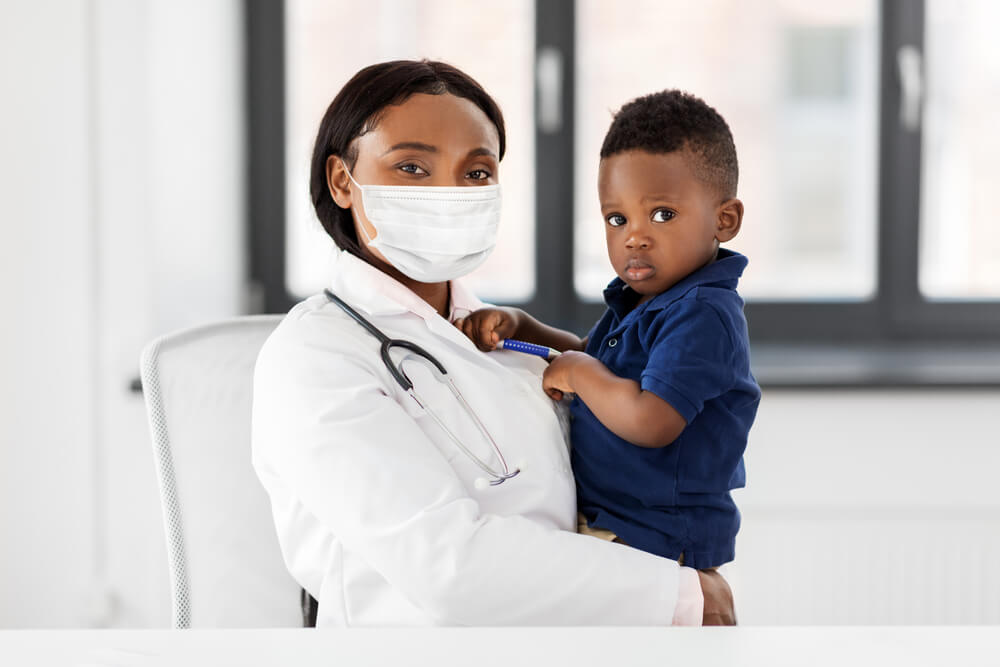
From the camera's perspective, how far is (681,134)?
1.19 metres

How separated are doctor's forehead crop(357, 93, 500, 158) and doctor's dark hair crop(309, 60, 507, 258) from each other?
0.01 metres

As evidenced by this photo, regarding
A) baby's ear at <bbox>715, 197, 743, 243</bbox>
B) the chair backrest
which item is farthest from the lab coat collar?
baby's ear at <bbox>715, 197, 743, 243</bbox>

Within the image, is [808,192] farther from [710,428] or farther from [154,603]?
[154,603]

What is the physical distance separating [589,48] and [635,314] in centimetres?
157

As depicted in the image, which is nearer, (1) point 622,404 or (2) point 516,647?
(2) point 516,647

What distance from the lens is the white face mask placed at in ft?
3.99

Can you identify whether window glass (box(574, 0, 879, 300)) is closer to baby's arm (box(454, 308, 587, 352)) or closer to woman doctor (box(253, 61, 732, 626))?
baby's arm (box(454, 308, 587, 352))

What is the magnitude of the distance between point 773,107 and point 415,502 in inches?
76.9

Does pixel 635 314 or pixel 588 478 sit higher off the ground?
pixel 635 314

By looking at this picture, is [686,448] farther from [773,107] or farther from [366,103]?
[773,107]

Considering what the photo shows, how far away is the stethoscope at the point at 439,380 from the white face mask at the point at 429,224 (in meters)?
0.11

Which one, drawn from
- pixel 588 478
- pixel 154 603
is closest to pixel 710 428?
pixel 588 478

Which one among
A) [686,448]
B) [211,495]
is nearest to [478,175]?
[686,448]

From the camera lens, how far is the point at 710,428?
1184 millimetres
